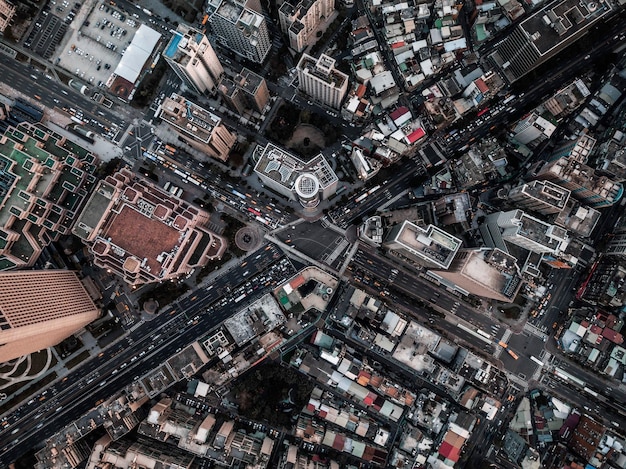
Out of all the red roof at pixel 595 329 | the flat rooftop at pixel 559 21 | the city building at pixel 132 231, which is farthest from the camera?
the red roof at pixel 595 329

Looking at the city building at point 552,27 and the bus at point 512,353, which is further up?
the city building at point 552,27

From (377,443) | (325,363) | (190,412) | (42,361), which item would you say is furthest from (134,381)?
(377,443)

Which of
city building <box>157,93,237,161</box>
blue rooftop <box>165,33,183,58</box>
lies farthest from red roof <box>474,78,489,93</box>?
blue rooftop <box>165,33,183,58</box>

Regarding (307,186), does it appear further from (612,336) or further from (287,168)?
(612,336)

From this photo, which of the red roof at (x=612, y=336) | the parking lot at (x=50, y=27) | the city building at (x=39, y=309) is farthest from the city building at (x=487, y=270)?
the parking lot at (x=50, y=27)

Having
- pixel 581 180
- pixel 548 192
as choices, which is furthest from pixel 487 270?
pixel 581 180

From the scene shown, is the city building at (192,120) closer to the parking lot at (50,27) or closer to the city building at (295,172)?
the city building at (295,172)
